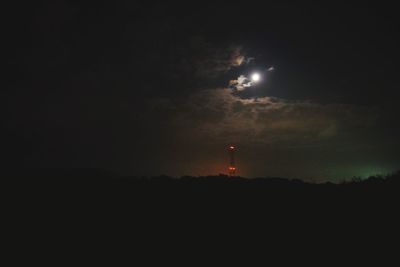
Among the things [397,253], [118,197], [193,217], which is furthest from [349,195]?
[118,197]

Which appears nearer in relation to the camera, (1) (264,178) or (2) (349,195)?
(2) (349,195)

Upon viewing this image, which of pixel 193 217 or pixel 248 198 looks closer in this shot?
pixel 193 217

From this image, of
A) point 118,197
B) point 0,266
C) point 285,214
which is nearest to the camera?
point 0,266

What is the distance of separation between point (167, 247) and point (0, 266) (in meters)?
6.41

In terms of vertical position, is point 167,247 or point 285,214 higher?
point 285,214

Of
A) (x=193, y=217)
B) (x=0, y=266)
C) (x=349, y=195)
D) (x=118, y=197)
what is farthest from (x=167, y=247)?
(x=349, y=195)

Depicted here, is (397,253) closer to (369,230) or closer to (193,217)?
(369,230)

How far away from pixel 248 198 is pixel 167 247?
6.06 metres

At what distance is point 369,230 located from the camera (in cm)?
1522

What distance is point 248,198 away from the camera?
736 inches

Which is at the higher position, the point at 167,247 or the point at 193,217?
the point at 193,217

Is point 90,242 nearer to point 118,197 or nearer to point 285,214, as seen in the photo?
point 118,197

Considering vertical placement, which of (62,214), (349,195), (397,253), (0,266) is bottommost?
(0,266)

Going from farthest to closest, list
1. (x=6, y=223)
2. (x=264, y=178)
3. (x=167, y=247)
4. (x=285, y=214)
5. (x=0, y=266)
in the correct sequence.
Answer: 1. (x=264, y=178)
2. (x=285, y=214)
3. (x=6, y=223)
4. (x=167, y=247)
5. (x=0, y=266)
